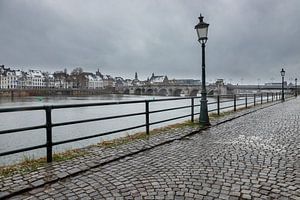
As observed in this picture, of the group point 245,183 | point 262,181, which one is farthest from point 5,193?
point 262,181

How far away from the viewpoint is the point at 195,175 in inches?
174

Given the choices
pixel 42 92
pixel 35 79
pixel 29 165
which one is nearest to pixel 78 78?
pixel 42 92

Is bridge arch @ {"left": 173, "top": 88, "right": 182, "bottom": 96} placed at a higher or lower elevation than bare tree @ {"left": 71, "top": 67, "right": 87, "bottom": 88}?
lower

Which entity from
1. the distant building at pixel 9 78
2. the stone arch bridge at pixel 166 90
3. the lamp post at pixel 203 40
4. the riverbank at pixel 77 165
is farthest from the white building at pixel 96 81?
the riverbank at pixel 77 165

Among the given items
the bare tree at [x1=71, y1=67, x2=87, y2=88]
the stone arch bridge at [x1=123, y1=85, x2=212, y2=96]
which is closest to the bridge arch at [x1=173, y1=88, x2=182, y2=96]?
the stone arch bridge at [x1=123, y1=85, x2=212, y2=96]

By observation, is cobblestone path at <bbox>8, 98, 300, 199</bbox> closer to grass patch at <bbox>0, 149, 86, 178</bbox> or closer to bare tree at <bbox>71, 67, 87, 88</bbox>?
grass patch at <bbox>0, 149, 86, 178</bbox>

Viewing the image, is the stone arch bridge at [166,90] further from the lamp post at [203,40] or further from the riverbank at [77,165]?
the riverbank at [77,165]

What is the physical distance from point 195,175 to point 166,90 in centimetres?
9901

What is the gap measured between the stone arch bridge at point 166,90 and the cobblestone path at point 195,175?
78.8 meters

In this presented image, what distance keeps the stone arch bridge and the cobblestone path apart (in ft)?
258

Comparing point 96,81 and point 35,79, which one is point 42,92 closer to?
point 35,79

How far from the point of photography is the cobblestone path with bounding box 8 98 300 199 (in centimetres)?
371

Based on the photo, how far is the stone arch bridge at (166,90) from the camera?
291 ft

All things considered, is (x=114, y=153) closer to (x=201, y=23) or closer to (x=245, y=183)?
(x=245, y=183)
